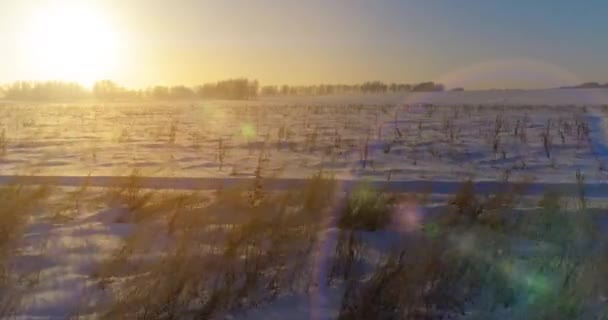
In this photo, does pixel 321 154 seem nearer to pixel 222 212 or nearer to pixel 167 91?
pixel 222 212

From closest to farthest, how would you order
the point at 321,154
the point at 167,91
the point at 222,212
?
the point at 222,212
the point at 321,154
the point at 167,91

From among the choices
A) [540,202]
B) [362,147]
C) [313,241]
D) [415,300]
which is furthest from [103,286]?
[362,147]

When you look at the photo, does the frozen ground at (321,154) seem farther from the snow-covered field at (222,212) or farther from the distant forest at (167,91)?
the distant forest at (167,91)

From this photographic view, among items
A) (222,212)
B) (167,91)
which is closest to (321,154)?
(222,212)

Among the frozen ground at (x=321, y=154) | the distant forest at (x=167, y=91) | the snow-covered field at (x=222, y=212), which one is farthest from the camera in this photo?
the distant forest at (x=167, y=91)

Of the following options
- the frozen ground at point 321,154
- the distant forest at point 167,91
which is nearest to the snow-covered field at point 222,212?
the frozen ground at point 321,154

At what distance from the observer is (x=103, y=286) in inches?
167

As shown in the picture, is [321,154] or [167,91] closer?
[321,154]

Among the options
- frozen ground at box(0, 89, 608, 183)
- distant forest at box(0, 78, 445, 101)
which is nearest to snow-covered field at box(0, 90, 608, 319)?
frozen ground at box(0, 89, 608, 183)

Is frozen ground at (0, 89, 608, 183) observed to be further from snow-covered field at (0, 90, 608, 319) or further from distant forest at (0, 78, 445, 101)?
distant forest at (0, 78, 445, 101)

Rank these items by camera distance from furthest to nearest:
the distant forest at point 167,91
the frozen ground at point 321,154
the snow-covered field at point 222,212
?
the distant forest at point 167,91 → the frozen ground at point 321,154 → the snow-covered field at point 222,212

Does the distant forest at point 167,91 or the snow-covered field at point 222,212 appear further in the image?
the distant forest at point 167,91

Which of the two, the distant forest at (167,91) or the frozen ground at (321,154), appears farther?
the distant forest at (167,91)

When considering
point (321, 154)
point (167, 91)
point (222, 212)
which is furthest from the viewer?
point (167, 91)
